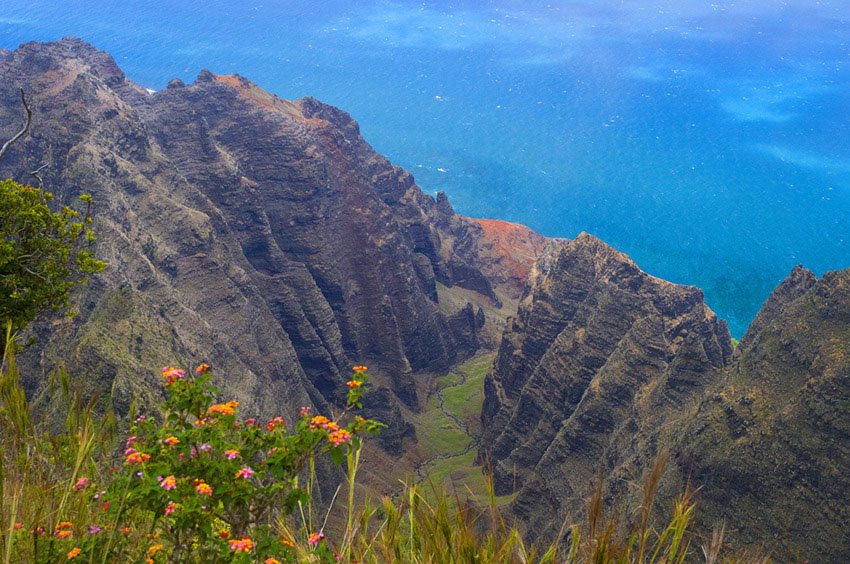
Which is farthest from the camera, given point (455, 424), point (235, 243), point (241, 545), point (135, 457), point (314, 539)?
point (455, 424)

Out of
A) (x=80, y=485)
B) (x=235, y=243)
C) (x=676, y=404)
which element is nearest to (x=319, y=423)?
(x=80, y=485)

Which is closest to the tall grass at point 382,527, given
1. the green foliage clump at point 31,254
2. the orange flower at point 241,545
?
the orange flower at point 241,545

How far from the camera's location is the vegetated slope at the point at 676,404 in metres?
36.9

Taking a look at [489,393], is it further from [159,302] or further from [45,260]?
[45,260]

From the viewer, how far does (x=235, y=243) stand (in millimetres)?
91062

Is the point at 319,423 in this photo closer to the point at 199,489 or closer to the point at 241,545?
the point at 199,489

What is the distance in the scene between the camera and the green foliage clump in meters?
23.9

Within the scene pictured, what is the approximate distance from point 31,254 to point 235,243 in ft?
221

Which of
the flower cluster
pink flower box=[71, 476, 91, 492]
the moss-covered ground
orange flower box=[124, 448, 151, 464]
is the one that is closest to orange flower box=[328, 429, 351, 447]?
the flower cluster

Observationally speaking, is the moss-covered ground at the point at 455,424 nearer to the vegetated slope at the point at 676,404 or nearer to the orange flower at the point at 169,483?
the vegetated slope at the point at 676,404

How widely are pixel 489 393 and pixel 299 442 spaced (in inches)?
3719

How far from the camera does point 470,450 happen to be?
337 ft

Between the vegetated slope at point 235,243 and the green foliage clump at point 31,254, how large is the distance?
46.4 ft

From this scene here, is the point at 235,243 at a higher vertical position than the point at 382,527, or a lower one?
higher
